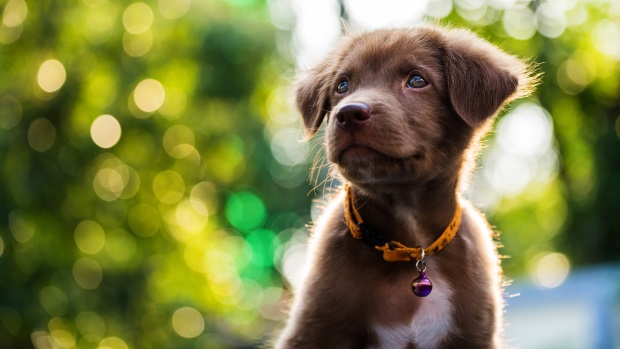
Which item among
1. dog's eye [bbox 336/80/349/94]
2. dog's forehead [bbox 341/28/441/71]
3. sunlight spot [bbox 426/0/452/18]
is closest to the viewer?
dog's forehead [bbox 341/28/441/71]

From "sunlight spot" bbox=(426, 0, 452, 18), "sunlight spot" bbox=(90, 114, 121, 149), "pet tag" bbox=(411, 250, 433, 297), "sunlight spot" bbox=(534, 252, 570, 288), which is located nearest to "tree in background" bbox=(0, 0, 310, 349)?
"sunlight spot" bbox=(90, 114, 121, 149)

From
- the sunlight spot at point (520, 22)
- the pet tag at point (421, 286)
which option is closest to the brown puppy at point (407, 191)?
the pet tag at point (421, 286)

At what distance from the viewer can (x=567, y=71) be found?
18453mm

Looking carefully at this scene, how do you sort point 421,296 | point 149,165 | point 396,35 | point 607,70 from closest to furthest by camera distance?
point 421,296
point 396,35
point 149,165
point 607,70

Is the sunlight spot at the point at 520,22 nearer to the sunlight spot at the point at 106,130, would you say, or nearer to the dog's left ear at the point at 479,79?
the sunlight spot at the point at 106,130

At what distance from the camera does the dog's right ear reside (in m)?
4.18

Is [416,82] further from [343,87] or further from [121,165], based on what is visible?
[121,165]

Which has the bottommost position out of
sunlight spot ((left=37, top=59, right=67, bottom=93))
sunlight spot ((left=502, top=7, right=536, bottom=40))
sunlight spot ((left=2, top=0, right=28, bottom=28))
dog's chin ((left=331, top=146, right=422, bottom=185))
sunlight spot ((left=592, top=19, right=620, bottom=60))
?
sunlight spot ((left=592, top=19, right=620, bottom=60))

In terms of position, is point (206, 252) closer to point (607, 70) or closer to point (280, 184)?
point (280, 184)

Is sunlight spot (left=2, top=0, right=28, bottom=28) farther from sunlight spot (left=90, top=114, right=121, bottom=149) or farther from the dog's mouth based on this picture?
the dog's mouth

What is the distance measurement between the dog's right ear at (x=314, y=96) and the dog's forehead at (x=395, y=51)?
210mm

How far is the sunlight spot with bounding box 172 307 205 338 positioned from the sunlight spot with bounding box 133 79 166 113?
3.45m

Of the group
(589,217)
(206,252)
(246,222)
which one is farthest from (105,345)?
(589,217)

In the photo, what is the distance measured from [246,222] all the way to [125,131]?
8788mm
